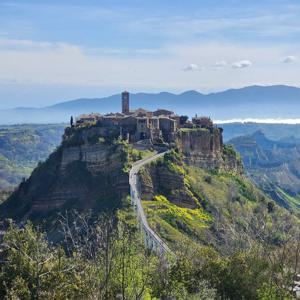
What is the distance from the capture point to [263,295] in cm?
3262

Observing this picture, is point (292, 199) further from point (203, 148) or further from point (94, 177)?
point (94, 177)

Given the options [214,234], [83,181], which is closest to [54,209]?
[83,181]

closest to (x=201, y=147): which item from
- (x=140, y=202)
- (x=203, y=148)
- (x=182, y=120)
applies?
(x=203, y=148)

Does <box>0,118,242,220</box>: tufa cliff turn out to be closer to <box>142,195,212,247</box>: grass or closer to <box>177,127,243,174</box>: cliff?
<box>177,127,243,174</box>: cliff

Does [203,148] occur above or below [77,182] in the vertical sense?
above

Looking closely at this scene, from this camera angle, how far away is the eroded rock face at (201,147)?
9169 centimetres

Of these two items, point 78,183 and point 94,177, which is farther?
point 78,183

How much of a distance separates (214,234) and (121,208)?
10736mm

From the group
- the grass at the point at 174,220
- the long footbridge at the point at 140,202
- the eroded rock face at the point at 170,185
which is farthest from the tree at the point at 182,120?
the grass at the point at 174,220

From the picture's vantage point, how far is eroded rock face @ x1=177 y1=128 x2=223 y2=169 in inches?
3610

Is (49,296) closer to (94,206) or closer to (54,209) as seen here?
(94,206)

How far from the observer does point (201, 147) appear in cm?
9481

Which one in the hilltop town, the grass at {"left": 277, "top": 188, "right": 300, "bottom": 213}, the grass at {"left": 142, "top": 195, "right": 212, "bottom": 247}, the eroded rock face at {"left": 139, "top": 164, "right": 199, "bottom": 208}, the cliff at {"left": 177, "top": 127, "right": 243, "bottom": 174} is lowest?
the grass at {"left": 277, "top": 188, "right": 300, "bottom": 213}

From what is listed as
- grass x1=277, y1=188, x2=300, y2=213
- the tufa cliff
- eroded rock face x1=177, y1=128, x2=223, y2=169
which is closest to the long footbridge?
the tufa cliff
